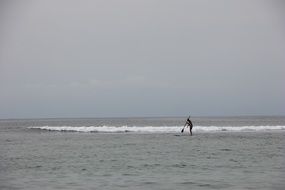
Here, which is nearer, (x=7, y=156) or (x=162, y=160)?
(x=162, y=160)

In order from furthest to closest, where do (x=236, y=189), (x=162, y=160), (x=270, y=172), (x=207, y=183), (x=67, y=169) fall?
(x=162, y=160)
(x=67, y=169)
(x=270, y=172)
(x=207, y=183)
(x=236, y=189)

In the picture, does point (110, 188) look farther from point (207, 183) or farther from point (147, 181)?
point (207, 183)

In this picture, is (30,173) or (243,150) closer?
(30,173)

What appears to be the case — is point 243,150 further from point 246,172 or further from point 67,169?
point 67,169

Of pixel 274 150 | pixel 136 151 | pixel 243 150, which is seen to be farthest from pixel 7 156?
pixel 274 150

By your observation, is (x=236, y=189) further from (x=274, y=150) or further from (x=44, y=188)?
(x=274, y=150)

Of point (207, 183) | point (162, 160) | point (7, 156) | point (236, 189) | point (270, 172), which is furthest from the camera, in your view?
point (7, 156)

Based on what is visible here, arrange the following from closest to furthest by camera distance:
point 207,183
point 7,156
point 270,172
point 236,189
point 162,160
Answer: point 236,189, point 207,183, point 270,172, point 162,160, point 7,156

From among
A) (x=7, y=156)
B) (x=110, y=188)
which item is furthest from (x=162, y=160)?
(x=7, y=156)

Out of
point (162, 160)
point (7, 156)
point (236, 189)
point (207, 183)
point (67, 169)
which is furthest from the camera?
point (7, 156)

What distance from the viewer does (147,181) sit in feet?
54.6

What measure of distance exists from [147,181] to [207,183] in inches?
91.3

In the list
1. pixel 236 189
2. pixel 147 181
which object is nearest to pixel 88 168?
pixel 147 181

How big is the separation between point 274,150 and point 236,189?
1425cm
